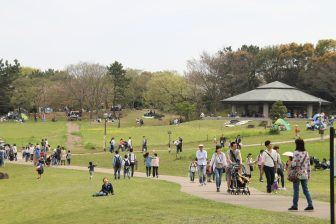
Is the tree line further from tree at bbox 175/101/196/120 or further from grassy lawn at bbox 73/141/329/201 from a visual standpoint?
grassy lawn at bbox 73/141/329/201

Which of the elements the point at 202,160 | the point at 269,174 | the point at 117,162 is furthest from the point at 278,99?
the point at 269,174

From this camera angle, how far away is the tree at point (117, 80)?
333 feet

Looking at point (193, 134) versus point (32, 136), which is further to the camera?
point (32, 136)

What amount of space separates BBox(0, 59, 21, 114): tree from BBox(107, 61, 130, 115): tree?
5428 cm

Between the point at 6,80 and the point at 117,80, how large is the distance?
55.2 metres

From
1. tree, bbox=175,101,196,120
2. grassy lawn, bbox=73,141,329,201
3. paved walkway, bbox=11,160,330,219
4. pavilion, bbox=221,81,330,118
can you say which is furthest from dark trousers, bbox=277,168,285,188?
tree, bbox=175,101,196,120

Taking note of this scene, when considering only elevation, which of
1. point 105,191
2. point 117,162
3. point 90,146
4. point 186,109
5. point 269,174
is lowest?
point 105,191

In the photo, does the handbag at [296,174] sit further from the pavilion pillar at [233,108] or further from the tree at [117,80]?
the tree at [117,80]

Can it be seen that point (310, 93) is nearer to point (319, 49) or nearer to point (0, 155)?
point (319, 49)

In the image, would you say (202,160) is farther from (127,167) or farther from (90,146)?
(90,146)

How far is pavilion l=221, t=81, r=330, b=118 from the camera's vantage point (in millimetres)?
80562

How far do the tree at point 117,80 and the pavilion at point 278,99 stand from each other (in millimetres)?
24326

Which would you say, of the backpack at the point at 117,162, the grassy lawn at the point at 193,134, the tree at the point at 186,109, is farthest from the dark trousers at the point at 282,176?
the tree at the point at 186,109

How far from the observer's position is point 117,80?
102 meters
